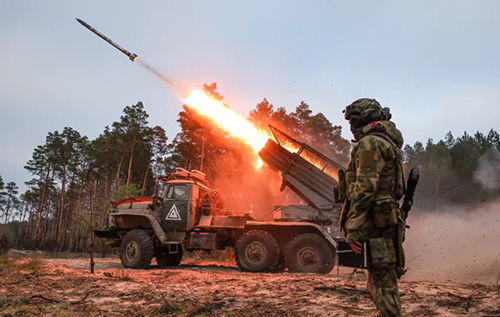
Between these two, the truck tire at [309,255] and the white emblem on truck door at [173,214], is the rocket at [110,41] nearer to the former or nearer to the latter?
the white emblem on truck door at [173,214]

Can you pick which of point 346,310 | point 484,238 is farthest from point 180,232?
point 484,238

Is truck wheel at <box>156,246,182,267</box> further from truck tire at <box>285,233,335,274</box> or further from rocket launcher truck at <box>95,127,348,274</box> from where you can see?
truck tire at <box>285,233,335,274</box>

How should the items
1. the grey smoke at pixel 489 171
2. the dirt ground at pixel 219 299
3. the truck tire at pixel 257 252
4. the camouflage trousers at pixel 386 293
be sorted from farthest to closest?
the grey smoke at pixel 489 171 < the truck tire at pixel 257 252 < the dirt ground at pixel 219 299 < the camouflage trousers at pixel 386 293

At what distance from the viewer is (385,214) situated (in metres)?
3.39

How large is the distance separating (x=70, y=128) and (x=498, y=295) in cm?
4986

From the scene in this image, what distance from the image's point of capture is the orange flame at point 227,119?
13438mm

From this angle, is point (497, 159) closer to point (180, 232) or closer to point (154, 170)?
point (180, 232)

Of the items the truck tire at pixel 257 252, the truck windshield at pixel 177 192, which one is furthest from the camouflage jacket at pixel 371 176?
the truck windshield at pixel 177 192

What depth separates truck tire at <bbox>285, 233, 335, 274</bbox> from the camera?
9.72m

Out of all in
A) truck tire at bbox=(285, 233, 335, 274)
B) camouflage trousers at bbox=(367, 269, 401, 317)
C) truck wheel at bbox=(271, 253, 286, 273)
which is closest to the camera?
camouflage trousers at bbox=(367, 269, 401, 317)

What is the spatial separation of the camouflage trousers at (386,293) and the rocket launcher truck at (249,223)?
6.45 m

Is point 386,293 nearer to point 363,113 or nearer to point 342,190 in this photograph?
point 342,190

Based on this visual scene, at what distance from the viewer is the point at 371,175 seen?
134 inches

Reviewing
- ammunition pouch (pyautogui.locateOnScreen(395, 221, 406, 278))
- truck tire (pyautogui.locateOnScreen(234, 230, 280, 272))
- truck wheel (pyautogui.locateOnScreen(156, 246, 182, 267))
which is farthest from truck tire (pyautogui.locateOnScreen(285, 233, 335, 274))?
ammunition pouch (pyautogui.locateOnScreen(395, 221, 406, 278))
